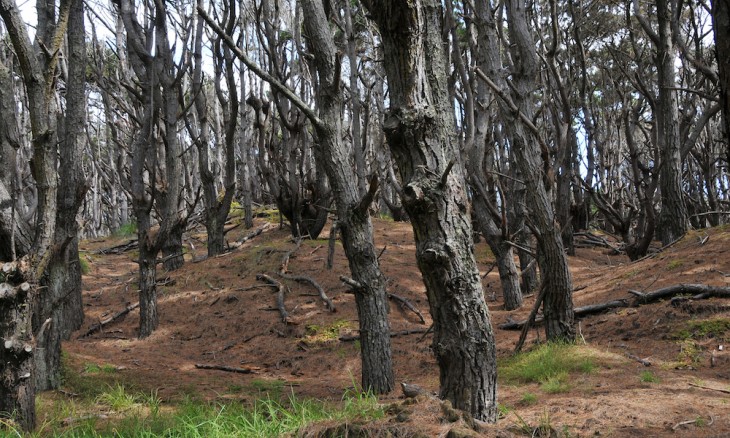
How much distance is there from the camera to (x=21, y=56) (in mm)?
3893

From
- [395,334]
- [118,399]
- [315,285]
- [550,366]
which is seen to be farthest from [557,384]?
[315,285]

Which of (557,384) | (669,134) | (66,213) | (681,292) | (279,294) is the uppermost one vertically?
(669,134)

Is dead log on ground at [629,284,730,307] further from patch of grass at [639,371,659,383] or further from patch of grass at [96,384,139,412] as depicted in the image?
patch of grass at [96,384,139,412]

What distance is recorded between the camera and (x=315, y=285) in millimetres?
8805

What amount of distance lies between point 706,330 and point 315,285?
5.20 m

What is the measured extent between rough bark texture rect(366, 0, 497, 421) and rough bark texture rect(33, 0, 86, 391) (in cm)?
311

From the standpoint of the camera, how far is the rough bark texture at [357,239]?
205 inches

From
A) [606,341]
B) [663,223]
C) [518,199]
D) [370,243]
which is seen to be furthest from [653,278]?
[370,243]

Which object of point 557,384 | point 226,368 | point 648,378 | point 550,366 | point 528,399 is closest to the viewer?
point 528,399

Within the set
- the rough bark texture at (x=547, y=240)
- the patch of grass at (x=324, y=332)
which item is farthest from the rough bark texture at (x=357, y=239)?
the patch of grass at (x=324, y=332)

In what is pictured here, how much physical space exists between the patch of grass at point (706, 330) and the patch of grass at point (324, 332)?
13.0ft

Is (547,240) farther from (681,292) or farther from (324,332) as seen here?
(324,332)

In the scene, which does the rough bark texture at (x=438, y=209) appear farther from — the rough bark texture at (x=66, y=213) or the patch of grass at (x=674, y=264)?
the patch of grass at (x=674, y=264)

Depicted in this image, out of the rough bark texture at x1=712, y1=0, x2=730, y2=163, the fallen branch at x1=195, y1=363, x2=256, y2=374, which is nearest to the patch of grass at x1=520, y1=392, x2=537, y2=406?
the rough bark texture at x1=712, y1=0, x2=730, y2=163
